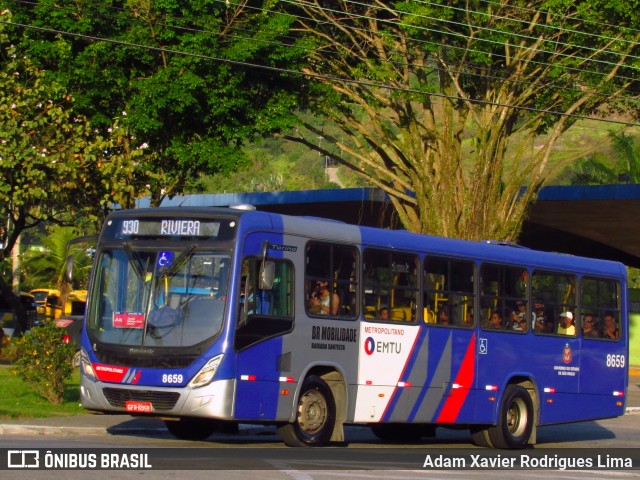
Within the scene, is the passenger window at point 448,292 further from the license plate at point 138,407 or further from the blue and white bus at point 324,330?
the license plate at point 138,407

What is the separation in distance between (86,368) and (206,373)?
1731mm

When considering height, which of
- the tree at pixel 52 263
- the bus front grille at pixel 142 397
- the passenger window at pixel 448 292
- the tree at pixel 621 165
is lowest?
the bus front grille at pixel 142 397

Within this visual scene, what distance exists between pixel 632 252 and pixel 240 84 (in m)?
29.6

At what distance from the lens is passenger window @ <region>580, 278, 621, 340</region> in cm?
1897

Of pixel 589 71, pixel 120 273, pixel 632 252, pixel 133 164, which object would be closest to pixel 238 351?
pixel 120 273

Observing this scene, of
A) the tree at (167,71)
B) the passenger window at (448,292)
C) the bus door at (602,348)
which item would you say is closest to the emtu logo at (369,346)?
the passenger window at (448,292)

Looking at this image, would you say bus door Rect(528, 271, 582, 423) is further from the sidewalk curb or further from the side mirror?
the sidewalk curb

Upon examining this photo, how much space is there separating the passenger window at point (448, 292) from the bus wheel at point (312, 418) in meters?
2.30

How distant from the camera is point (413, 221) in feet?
112

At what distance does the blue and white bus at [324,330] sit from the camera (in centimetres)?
1348

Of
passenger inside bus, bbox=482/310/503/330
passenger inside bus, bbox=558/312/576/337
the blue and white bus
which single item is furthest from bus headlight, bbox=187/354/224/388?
passenger inside bus, bbox=558/312/576/337

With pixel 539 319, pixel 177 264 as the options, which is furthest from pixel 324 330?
pixel 539 319

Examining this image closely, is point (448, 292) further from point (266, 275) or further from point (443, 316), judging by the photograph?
point (266, 275)

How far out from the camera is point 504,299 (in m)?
17.5
